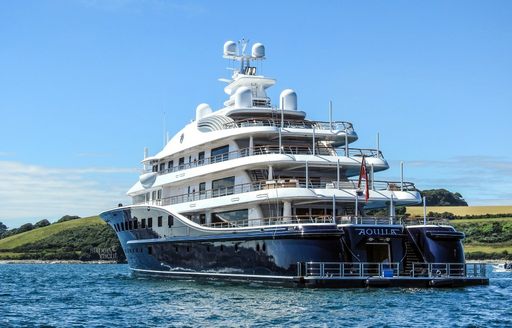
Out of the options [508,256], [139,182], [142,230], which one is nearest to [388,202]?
[142,230]

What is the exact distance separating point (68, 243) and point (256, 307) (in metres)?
89.1

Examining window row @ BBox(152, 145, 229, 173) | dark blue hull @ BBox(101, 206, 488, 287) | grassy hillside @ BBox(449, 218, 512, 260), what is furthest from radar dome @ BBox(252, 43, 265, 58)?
grassy hillside @ BBox(449, 218, 512, 260)

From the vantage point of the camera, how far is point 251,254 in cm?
3394

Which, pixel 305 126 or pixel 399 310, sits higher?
pixel 305 126

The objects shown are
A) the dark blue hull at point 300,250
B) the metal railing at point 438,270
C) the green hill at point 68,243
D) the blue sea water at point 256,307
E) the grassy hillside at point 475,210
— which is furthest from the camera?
the green hill at point 68,243

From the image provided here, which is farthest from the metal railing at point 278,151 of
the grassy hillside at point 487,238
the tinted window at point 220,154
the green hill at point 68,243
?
the green hill at point 68,243

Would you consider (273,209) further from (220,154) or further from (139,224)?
(139,224)

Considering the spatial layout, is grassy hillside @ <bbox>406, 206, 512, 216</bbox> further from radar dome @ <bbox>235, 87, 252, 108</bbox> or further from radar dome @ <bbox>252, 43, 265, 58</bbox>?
radar dome @ <bbox>235, 87, 252, 108</bbox>

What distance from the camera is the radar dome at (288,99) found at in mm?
42031

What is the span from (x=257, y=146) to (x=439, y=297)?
12.9 m

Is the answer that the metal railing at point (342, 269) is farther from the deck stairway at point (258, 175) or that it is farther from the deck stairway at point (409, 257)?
the deck stairway at point (258, 175)

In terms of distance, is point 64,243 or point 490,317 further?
point 64,243

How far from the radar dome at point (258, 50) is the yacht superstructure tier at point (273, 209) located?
84 mm

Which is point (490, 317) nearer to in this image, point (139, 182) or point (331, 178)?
point (331, 178)
